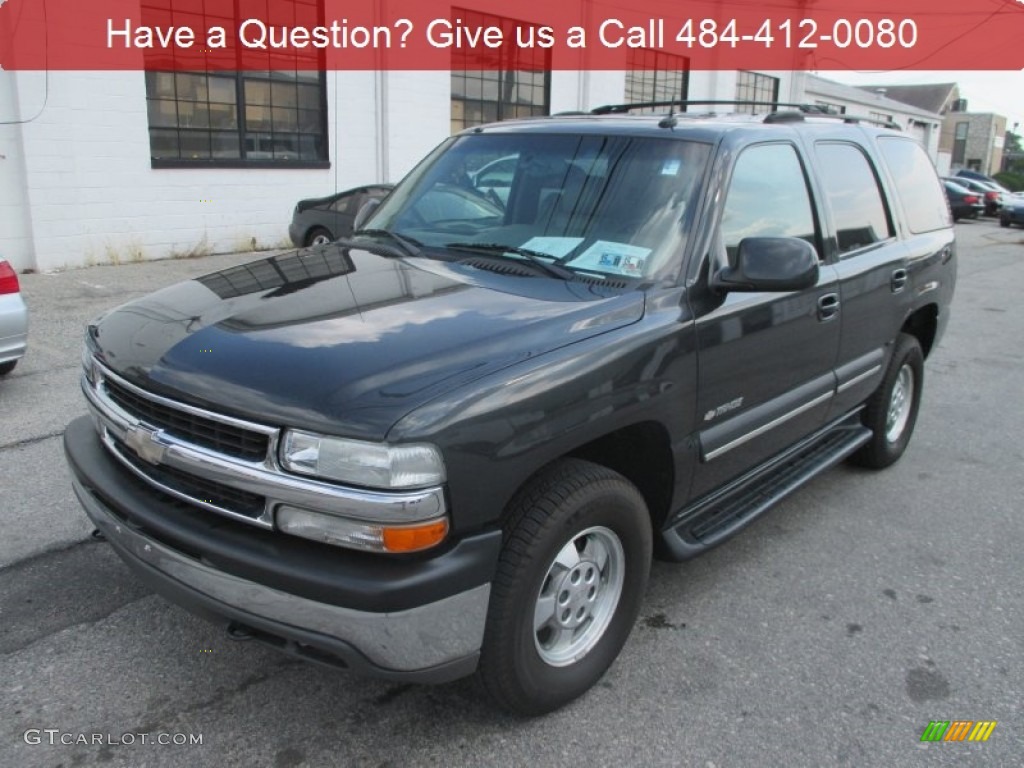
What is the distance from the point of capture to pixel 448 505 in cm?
225

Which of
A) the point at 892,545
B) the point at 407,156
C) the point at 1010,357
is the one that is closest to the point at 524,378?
the point at 892,545

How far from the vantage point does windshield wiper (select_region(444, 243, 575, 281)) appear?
3.15 metres

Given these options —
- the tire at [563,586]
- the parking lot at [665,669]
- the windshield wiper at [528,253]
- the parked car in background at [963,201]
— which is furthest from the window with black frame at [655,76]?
the tire at [563,586]

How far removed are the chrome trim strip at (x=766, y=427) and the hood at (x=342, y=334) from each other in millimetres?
738

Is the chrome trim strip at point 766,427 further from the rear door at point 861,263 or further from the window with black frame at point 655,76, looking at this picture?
the window with black frame at point 655,76

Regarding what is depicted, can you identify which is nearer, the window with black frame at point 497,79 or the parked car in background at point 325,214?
the parked car in background at point 325,214

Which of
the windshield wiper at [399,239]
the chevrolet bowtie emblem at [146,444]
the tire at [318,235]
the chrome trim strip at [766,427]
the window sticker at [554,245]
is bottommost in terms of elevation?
the tire at [318,235]

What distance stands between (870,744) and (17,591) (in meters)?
3.21

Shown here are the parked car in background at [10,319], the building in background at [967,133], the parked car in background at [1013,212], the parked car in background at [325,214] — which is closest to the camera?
the parked car in background at [10,319]

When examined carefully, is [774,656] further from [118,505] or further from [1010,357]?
[1010,357]

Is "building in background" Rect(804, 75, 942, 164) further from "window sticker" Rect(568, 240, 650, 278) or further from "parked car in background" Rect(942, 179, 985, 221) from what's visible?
"window sticker" Rect(568, 240, 650, 278)

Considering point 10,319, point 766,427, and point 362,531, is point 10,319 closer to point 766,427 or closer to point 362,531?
point 362,531

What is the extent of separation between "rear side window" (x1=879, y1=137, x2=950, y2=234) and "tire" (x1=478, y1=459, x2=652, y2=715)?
3.02 m

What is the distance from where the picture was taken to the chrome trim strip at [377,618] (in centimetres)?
220
